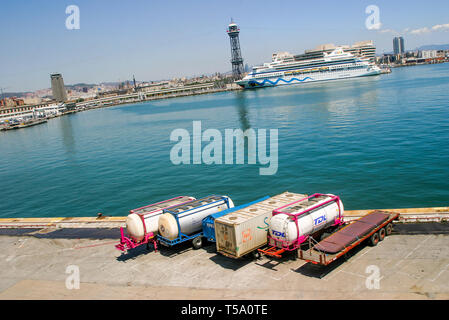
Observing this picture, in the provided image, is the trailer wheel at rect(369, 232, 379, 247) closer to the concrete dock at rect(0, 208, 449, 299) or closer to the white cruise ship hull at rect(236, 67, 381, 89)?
the concrete dock at rect(0, 208, 449, 299)

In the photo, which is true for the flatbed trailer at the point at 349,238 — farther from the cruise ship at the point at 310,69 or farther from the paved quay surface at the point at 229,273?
the cruise ship at the point at 310,69

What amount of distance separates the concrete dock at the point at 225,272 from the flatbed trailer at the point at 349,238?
596 mm

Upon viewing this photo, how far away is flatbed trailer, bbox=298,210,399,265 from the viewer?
503 inches

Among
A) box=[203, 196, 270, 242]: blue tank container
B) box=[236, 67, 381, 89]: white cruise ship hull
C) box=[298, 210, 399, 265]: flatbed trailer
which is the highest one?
box=[236, 67, 381, 89]: white cruise ship hull

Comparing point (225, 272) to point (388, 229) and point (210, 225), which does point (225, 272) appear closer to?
point (210, 225)

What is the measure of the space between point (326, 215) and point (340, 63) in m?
170

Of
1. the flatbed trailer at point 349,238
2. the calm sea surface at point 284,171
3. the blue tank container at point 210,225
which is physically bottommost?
the calm sea surface at point 284,171

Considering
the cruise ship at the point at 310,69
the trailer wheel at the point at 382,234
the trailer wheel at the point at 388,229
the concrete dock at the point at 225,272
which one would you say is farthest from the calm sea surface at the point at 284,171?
the cruise ship at the point at 310,69

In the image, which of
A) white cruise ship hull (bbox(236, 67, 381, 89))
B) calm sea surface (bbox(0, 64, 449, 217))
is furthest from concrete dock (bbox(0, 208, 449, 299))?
white cruise ship hull (bbox(236, 67, 381, 89))

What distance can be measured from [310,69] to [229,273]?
6763 inches

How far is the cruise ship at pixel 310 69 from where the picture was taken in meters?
168

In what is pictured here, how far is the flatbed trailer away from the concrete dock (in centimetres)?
60
